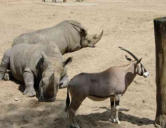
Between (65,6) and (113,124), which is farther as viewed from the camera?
(65,6)

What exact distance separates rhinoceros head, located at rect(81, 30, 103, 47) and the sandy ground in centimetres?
17

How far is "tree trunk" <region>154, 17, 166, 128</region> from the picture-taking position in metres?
5.46

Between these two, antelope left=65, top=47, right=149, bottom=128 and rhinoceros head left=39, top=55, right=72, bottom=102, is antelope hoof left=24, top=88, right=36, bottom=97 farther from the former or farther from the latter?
antelope left=65, top=47, right=149, bottom=128

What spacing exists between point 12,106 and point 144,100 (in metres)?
2.54

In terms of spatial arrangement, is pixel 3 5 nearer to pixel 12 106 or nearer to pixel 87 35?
pixel 87 35

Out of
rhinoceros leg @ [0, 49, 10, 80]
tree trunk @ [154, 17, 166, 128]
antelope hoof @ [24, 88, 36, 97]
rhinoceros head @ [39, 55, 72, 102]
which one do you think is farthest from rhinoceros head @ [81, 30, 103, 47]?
tree trunk @ [154, 17, 166, 128]

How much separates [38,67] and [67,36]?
3.21m

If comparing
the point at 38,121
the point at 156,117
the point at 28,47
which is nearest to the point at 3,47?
the point at 28,47

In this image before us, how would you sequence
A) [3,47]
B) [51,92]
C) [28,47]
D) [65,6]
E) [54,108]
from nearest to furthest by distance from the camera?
[54,108]
[51,92]
[28,47]
[3,47]
[65,6]

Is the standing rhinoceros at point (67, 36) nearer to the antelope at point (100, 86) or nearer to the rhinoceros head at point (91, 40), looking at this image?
the rhinoceros head at point (91, 40)

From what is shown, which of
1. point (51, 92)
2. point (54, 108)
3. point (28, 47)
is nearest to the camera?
point (54, 108)

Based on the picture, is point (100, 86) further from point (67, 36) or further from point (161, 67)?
point (67, 36)

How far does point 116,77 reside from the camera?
18.5 ft

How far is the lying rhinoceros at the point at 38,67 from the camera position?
6.93 m
